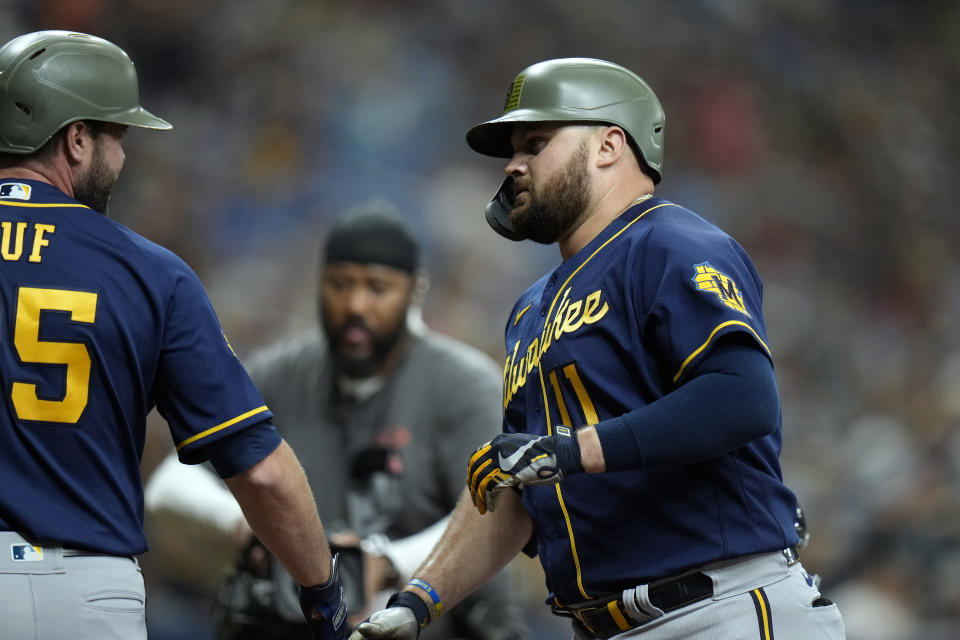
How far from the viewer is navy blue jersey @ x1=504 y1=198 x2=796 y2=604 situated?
6.86 feet

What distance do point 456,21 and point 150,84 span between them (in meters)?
2.50

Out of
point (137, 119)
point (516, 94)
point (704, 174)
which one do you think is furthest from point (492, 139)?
point (704, 174)

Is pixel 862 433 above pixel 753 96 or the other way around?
the other way around

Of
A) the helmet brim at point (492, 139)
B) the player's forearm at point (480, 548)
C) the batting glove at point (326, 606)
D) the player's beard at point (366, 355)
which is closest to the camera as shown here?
the batting glove at point (326, 606)

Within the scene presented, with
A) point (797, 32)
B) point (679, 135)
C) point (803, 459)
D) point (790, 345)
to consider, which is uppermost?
point (797, 32)

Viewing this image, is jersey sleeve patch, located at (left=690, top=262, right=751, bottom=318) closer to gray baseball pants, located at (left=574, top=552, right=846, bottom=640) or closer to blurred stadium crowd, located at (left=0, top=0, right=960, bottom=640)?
gray baseball pants, located at (left=574, top=552, right=846, bottom=640)

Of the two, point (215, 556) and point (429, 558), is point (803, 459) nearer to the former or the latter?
point (215, 556)

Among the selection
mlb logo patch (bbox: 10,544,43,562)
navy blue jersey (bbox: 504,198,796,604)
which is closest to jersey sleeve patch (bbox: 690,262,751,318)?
navy blue jersey (bbox: 504,198,796,604)

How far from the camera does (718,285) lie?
81.9 inches

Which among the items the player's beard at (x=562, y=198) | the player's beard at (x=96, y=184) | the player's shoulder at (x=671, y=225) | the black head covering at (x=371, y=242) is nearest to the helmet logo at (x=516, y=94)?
the player's beard at (x=562, y=198)

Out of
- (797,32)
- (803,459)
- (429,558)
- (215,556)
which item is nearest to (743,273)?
(429,558)

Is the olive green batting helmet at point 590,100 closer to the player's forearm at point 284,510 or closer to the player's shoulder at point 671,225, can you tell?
the player's shoulder at point 671,225

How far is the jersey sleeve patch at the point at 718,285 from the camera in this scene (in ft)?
6.75

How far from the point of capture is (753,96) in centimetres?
963
